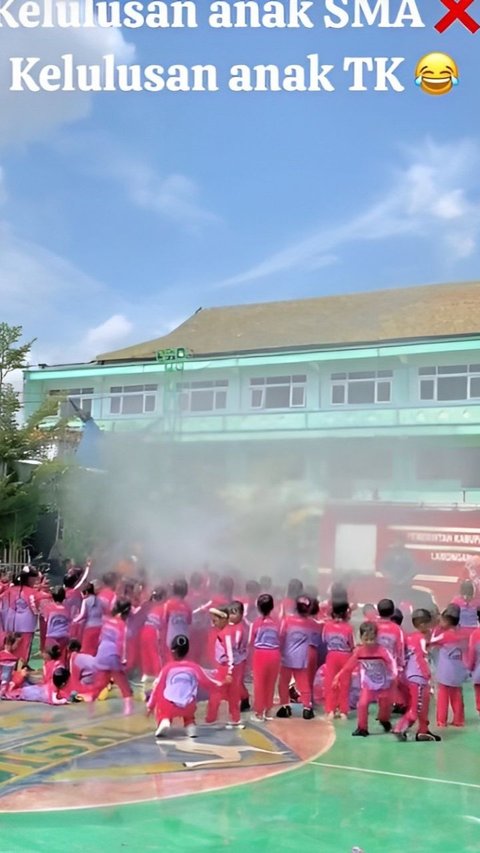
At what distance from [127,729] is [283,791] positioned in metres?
1.87

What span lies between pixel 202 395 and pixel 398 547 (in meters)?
4.23

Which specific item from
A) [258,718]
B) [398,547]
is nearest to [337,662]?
[258,718]

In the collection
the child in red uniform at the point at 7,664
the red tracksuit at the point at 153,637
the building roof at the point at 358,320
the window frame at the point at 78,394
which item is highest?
the building roof at the point at 358,320

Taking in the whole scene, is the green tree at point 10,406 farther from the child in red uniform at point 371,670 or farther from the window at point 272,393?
the child in red uniform at point 371,670

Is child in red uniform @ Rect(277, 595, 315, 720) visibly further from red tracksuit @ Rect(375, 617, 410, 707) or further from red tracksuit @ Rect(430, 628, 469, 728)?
red tracksuit @ Rect(430, 628, 469, 728)

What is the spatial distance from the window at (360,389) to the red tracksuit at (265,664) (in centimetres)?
792

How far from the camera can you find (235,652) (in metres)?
6.71

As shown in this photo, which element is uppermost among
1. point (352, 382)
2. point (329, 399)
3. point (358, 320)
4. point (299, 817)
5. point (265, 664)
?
point (358, 320)

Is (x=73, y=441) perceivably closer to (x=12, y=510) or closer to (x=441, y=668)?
(x=12, y=510)

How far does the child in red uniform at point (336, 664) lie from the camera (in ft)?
23.1

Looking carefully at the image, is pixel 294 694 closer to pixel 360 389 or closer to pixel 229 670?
pixel 229 670

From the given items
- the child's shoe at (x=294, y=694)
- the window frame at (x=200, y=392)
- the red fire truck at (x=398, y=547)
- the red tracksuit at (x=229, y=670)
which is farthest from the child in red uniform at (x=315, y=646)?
the window frame at (x=200, y=392)

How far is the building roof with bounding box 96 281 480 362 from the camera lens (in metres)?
14.0

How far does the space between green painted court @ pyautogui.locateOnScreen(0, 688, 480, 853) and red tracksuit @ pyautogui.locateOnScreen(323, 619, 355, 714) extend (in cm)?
135
